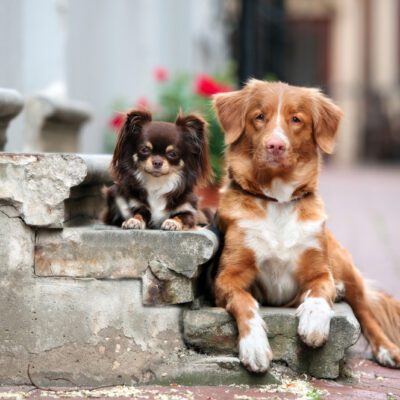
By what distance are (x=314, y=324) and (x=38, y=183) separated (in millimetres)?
1356

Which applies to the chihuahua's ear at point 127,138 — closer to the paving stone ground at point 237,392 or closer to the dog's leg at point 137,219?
the dog's leg at point 137,219

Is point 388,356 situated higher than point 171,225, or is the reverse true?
point 171,225

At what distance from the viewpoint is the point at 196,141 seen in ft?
15.2

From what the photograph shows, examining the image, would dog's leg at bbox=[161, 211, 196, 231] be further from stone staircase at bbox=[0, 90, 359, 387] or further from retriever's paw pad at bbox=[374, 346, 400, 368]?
retriever's paw pad at bbox=[374, 346, 400, 368]

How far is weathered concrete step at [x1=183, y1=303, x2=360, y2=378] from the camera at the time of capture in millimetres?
4395

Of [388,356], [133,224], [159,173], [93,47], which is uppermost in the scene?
[93,47]

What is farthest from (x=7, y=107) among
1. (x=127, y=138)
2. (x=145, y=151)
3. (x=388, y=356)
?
(x=388, y=356)

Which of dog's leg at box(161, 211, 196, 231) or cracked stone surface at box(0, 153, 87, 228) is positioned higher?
cracked stone surface at box(0, 153, 87, 228)

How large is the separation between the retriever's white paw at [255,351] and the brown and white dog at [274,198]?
20 centimetres

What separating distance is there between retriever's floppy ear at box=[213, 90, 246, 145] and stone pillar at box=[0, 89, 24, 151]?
1.03 metres

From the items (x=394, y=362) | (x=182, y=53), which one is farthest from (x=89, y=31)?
(x=182, y=53)

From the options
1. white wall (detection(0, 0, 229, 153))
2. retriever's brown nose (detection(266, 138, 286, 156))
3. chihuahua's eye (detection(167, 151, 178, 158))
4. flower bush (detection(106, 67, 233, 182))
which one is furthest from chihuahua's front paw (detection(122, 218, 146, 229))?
flower bush (detection(106, 67, 233, 182))

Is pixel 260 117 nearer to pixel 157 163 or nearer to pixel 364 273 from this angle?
pixel 157 163

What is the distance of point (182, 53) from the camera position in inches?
609
